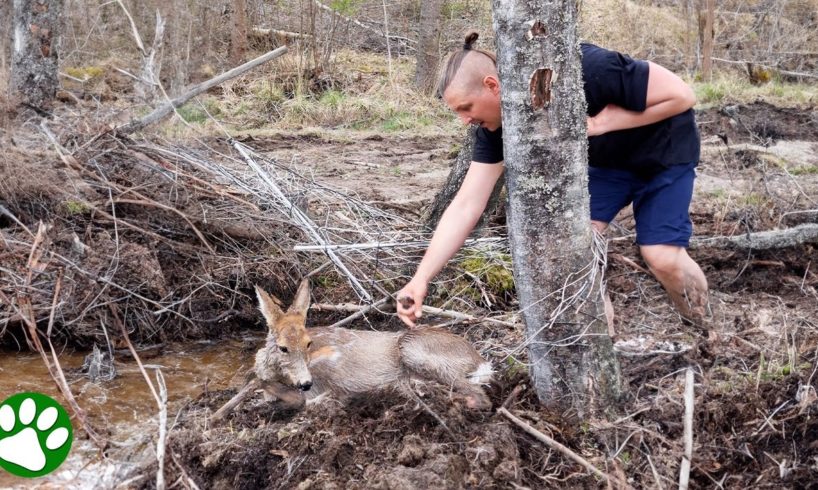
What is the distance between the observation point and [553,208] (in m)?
3.60

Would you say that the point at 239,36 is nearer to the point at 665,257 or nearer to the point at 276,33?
the point at 276,33

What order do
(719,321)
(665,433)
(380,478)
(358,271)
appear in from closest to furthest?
(380,478), (665,433), (719,321), (358,271)

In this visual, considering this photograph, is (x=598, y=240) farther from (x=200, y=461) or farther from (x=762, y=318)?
(x=200, y=461)

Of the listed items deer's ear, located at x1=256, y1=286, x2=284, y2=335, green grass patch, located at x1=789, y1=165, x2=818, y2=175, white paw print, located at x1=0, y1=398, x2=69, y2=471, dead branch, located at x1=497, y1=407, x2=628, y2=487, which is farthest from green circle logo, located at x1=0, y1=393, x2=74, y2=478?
green grass patch, located at x1=789, y1=165, x2=818, y2=175

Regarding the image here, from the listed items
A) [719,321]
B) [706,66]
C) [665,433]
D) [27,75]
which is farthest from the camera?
[706,66]

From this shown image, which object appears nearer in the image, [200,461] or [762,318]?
[200,461]

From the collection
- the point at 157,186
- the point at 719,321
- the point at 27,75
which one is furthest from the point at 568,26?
the point at 27,75

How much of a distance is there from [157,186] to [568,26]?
152 inches

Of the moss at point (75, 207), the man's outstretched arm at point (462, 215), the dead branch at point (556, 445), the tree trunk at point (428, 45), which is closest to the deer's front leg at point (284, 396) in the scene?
the man's outstretched arm at point (462, 215)

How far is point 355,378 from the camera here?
4.37m

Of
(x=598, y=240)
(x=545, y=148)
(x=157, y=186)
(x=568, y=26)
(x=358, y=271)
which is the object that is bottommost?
(x=358, y=271)

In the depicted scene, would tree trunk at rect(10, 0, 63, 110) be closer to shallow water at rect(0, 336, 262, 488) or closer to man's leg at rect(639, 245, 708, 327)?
shallow water at rect(0, 336, 262, 488)

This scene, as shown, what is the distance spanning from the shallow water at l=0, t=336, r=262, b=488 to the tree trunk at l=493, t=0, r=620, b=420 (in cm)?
212

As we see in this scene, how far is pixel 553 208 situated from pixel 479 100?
2.02ft
